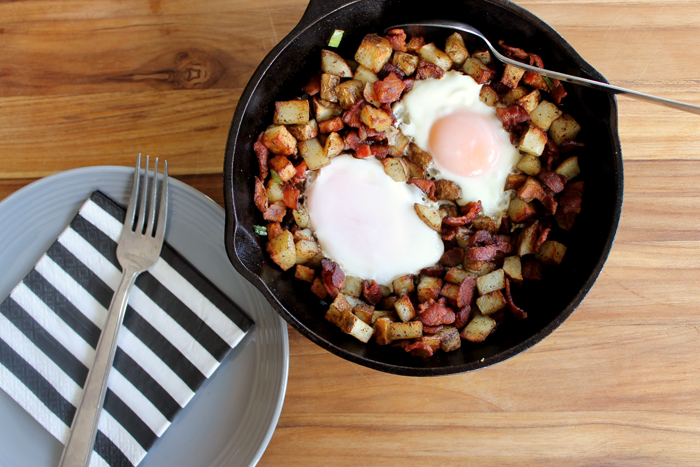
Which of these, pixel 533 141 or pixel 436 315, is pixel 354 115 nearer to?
pixel 533 141

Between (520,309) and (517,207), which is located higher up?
(517,207)

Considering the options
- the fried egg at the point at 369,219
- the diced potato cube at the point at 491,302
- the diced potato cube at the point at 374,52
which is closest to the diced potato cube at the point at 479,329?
the diced potato cube at the point at 491,302

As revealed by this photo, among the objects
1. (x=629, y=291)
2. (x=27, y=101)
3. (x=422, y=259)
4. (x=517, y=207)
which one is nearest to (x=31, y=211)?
(x=27, y=101)

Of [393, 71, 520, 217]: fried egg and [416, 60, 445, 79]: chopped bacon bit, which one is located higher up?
[416, 60, 445, 79]: chopped bacon bit

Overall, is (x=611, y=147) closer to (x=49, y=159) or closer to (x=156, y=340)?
(x=156, y=340)

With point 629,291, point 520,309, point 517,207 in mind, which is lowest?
point 629,291

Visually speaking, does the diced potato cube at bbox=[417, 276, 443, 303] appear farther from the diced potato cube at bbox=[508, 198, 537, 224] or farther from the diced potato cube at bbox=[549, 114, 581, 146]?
the diced potato cube at bbox=[549, 114, 581, 146]

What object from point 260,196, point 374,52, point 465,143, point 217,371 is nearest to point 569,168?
point 465,143

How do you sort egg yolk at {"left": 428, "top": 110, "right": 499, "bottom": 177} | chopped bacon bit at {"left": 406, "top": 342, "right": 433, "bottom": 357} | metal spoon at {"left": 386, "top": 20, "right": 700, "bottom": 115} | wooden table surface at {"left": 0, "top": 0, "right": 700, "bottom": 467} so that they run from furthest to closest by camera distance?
wooden table surface at {"left": 0, "top": 0, "right": 700, "bottom": 467} → egg yolk at {"left": 428, "top": 110, "right": 499, "bottom": 177} → chopped bacon bit at {"left": 406, "top": 342, "right": 433, "bottom": 357} → metal spoon at {"left": 386, "top": 20, "right": 700, "bottom": 115}

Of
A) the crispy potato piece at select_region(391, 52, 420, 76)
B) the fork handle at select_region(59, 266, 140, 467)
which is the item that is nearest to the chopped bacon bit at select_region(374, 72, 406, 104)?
the crispy potato piece at select_region(391, 52, 420, 76)
